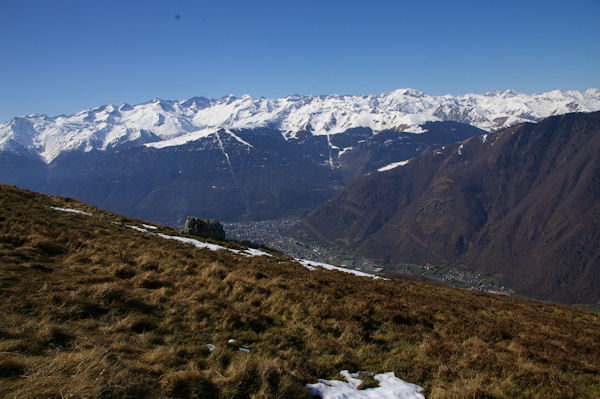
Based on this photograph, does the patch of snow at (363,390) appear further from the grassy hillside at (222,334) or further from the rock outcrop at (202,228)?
the rock outcrop at (202,228)

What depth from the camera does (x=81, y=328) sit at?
9.16 meters

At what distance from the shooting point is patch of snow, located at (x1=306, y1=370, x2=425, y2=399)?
833 cm

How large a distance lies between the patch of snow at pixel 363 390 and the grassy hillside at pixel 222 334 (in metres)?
0.36

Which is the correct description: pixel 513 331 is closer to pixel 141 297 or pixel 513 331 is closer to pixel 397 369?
pixel 397 369

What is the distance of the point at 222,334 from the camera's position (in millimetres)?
10734

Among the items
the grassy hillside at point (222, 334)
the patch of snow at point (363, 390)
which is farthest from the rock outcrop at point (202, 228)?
the patch of snow at point (363, 390)

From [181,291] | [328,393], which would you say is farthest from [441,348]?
[181,291]

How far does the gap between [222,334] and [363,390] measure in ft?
16.0

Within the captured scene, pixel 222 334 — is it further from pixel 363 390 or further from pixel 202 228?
pixel 202 228

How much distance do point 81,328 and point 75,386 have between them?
175 inches

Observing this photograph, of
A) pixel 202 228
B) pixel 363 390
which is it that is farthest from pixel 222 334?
pixel 202 228

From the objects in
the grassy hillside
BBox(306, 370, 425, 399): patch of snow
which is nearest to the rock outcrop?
the grassy hillside

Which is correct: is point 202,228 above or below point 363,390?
below

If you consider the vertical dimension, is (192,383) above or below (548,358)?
above
